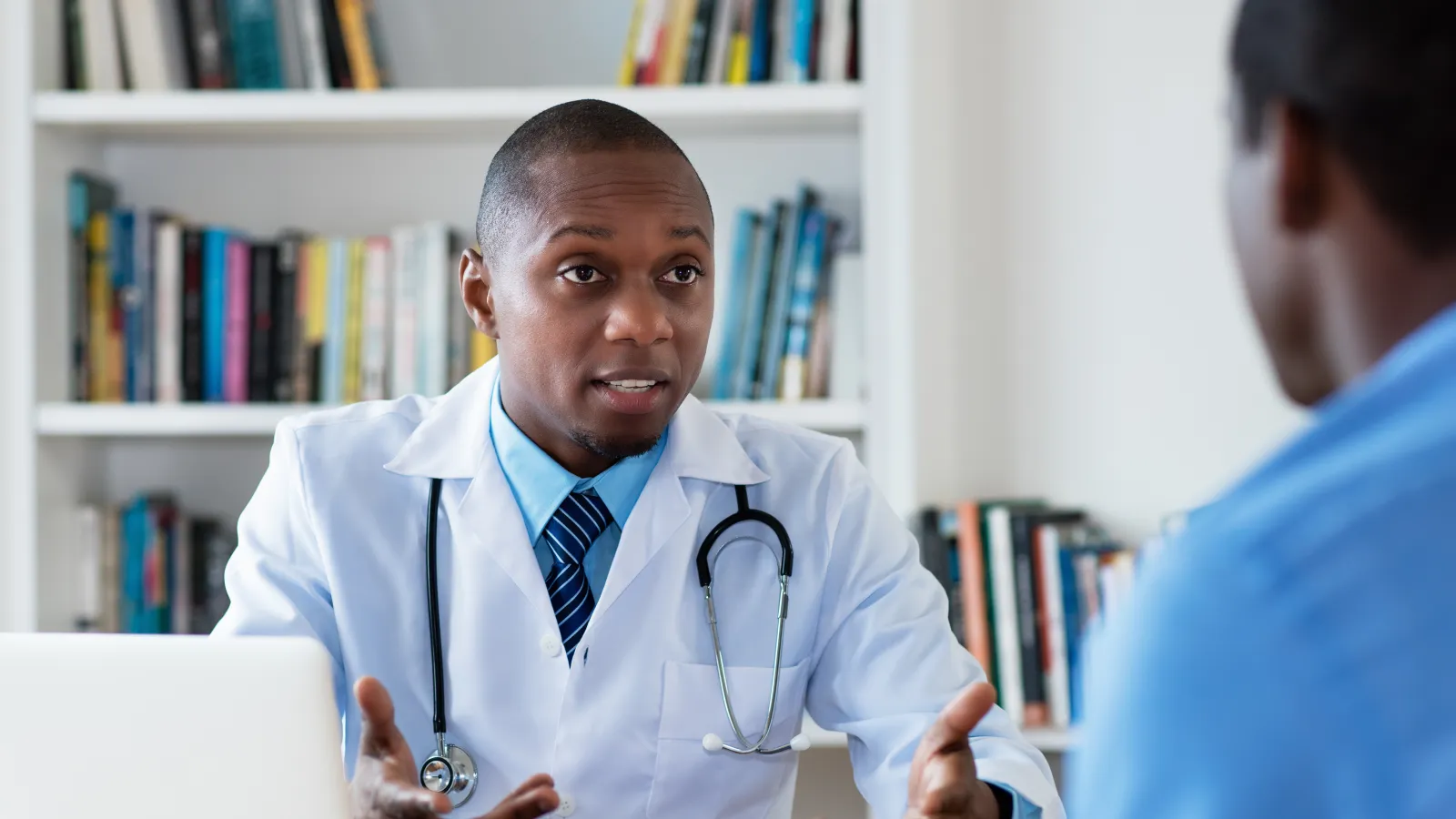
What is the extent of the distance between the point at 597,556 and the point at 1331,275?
0.91 m

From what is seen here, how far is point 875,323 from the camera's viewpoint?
203 cm

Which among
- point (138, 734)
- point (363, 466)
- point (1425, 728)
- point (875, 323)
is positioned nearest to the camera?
point (1425, 728)

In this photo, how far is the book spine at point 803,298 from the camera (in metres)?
2.05

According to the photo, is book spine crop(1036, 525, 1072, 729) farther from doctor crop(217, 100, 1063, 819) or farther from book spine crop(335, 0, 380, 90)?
book spine crop(335, 0, 380, 90)

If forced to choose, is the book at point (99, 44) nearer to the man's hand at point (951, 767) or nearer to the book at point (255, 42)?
the book at point (255, 42)

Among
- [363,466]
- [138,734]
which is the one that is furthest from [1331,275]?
[363,466]

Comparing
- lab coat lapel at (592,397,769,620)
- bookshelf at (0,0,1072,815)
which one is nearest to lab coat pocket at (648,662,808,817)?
lab coat lapel at (592,397,769,620)

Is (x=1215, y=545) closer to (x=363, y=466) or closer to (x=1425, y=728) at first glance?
(x=1425, y=728)

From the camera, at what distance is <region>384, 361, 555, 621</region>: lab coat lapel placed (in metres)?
1.29

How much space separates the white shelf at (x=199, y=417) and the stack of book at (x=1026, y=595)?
23cm

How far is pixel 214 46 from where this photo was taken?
2.09 metres

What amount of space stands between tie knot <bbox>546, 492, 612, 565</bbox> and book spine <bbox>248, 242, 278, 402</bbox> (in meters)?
0.94

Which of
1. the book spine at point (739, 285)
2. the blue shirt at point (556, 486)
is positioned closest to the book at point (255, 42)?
the book spine at point (739, 285)

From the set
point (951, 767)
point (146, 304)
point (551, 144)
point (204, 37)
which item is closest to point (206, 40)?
point (204, 37)
